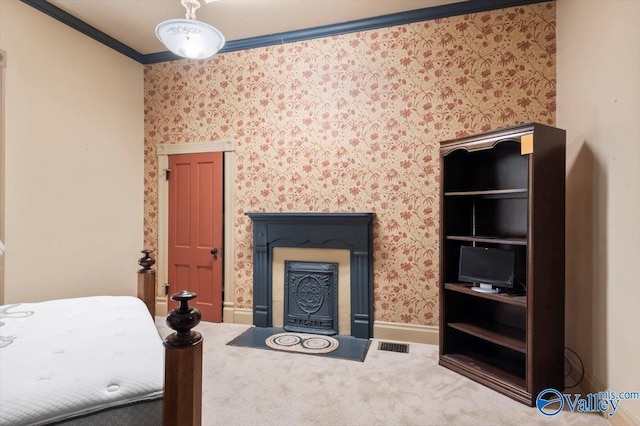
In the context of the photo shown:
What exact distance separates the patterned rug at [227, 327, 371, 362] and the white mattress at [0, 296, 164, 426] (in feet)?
4.79

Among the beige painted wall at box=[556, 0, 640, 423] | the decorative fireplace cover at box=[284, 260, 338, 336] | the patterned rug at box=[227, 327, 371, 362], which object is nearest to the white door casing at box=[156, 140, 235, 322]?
the patterned rug at box=[227, 327, 371, 362]

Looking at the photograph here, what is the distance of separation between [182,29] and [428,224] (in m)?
2.56

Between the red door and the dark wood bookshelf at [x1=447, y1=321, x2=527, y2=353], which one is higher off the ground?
the red door

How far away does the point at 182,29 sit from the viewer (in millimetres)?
2336

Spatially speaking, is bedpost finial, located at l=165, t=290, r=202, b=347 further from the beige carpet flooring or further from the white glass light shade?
the white glass light shade

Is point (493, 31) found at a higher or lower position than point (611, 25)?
higher

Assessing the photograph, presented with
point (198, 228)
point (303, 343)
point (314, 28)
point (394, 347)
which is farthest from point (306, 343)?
point (314, 28)

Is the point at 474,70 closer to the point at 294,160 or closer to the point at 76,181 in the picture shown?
the point at 294,160

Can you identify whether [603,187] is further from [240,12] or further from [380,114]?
[240,12]

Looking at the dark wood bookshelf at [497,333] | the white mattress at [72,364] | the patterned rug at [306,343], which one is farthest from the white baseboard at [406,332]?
the white mattress at [72,364]

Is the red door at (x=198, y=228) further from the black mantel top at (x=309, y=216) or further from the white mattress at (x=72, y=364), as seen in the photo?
the white mattress at (x=72, y=364)

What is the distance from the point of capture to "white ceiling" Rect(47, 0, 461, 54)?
2.95 m

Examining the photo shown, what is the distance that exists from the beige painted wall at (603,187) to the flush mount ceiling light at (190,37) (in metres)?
2.57

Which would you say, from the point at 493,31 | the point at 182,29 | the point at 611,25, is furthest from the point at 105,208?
the point at 611,25
